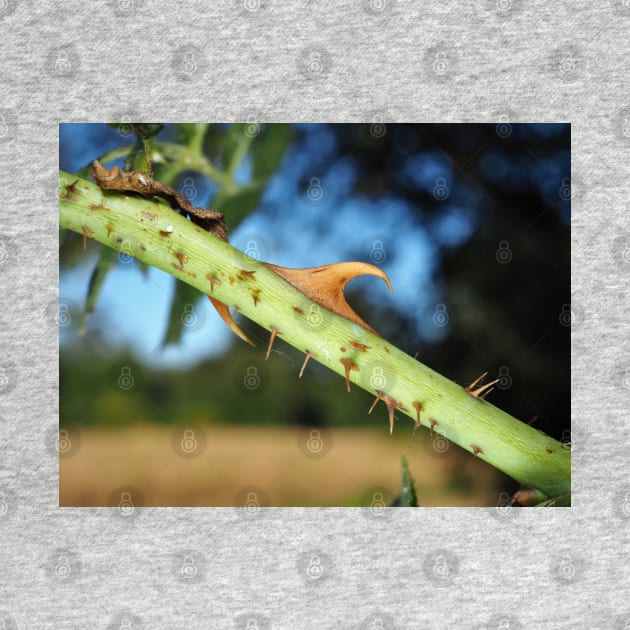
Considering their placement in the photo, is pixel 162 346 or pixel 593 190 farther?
pixel 593 190

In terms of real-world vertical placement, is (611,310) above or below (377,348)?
above

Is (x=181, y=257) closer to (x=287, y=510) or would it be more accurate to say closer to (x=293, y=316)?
(x=293, y=316)

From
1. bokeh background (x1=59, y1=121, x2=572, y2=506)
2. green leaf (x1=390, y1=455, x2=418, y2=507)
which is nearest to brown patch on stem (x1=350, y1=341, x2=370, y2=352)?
green leaf (x1=390, y1=455, x2=418, y2=507)

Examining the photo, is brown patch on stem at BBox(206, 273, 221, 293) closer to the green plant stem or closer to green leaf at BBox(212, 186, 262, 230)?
the green plant stem

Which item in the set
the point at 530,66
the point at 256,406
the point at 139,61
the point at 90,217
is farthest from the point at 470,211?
the point at 90,217

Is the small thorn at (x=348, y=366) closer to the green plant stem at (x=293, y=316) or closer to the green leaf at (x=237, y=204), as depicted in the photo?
the green plant stem at (x=293, y=316)

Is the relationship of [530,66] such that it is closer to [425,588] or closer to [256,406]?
[256,406]
